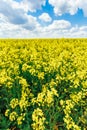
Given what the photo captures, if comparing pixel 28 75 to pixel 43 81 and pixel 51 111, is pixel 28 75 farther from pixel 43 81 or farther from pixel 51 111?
pixel 51 111

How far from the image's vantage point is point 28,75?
340 inches

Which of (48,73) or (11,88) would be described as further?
(48,73)

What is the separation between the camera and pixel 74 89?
7.46 m

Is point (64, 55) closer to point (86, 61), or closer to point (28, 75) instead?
point (86, 61)

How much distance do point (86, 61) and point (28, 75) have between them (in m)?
1.81

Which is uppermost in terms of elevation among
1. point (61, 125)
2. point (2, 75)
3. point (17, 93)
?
point (2, 75)

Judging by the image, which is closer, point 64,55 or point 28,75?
point 28,75

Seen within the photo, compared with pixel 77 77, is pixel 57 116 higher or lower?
lower

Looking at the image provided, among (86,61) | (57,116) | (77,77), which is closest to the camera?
(57,116)

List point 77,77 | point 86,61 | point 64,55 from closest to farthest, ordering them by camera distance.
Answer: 1. point 77,77
2. point 86,61
3. point 64,55

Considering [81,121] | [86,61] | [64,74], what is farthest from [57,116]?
[86,61]

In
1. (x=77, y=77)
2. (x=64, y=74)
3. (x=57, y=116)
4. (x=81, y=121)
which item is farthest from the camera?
(x=64, y=74)

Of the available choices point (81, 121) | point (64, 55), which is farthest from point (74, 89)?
point (64, 55)

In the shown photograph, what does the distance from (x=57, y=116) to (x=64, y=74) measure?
2.00 m
